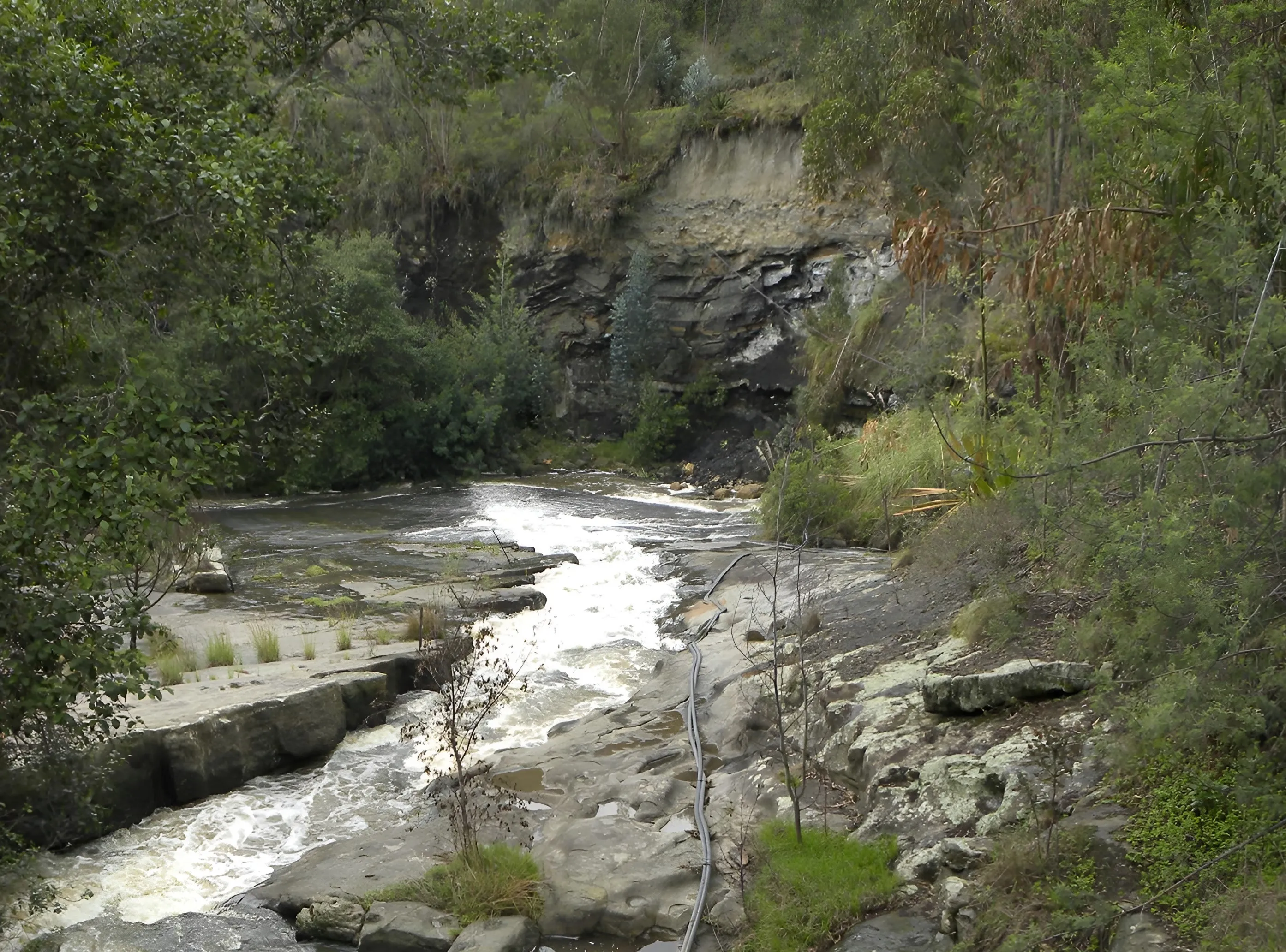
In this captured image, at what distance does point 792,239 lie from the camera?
87.6 feet

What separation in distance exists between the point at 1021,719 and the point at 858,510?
825cm

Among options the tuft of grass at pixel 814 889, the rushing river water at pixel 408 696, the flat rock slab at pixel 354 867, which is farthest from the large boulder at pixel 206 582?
the tuft of grass at pixel 814 889

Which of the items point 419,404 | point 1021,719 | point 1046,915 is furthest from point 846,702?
point 419,404

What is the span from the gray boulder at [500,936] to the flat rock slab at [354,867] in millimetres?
745

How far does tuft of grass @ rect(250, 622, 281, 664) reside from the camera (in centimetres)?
987

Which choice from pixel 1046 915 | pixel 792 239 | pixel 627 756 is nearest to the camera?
pixel 1046 915

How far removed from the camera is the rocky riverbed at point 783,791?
16.2 feet

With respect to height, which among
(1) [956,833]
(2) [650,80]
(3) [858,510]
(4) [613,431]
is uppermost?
(2) [650,80]

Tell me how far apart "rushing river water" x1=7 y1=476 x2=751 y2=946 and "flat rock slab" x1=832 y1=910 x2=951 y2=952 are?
348 cm

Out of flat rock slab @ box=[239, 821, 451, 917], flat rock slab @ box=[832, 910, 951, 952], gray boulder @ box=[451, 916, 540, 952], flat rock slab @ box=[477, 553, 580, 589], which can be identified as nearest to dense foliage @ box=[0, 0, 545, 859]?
flat rock slab @ box=[239, 821, 451, 917]

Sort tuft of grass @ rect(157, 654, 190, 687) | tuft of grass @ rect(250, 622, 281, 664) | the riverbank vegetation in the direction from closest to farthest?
the riverbank vegetation, tuft of grass @ rect(157, 654, 190, 687), tuft of grass @ rect(250, 622, 281, 664)

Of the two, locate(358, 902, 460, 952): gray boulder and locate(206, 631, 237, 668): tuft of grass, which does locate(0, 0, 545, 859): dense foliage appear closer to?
locate(358, 902, 460, 952): gray boulder

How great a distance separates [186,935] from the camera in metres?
5.82

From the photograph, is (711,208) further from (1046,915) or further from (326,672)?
(1046,915)
